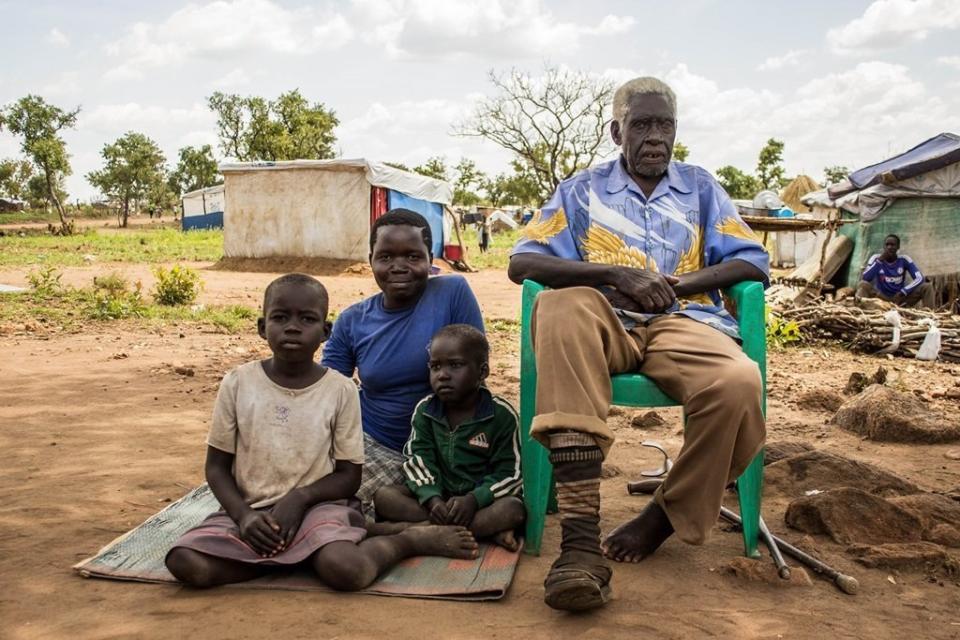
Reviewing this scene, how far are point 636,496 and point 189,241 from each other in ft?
76.0

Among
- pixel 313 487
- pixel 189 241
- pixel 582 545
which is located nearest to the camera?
pixel 582 545

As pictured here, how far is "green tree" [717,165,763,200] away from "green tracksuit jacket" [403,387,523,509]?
3787 cm

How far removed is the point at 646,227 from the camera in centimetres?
292

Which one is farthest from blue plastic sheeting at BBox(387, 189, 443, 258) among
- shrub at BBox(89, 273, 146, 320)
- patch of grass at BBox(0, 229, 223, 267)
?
shrub at BBox(89, 273, 146, 320)

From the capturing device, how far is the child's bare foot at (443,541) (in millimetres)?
2533

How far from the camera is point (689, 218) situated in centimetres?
294

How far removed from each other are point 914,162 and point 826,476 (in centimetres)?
834

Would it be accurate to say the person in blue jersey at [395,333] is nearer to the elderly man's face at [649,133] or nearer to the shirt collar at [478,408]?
the shirt collar at [478,408]

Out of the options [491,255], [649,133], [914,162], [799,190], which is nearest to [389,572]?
Answer: [649,133]

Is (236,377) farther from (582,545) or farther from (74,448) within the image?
(74,448)

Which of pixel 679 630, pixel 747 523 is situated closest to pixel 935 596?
pixel 747 523

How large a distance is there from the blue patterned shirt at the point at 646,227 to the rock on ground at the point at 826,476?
0.96 meters

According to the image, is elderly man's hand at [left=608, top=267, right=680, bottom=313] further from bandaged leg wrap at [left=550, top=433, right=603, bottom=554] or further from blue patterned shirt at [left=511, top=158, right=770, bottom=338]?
bandaged leg wrap at [left=550, top=433, right=603, bottom=554]

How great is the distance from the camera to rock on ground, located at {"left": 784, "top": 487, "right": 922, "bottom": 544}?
2721 mm
